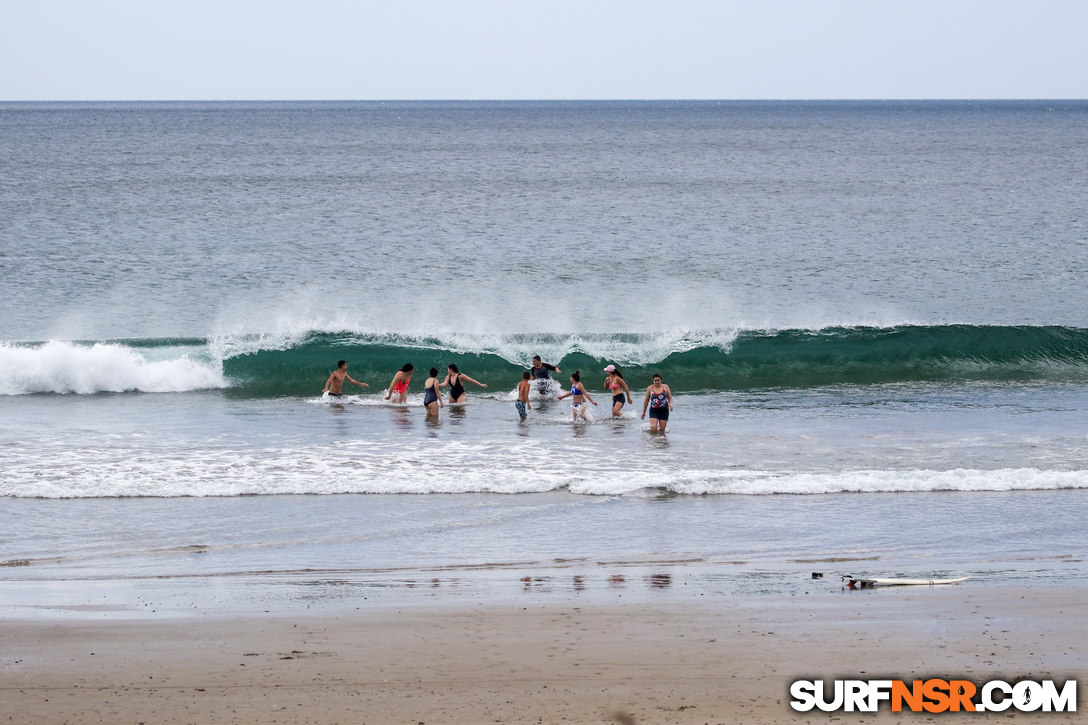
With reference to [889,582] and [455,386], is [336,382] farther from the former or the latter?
[889,582]

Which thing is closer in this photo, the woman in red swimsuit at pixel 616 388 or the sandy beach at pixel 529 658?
the sandy beach at pixel 529 658

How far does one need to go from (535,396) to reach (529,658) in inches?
558

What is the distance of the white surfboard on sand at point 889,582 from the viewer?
8.96 m

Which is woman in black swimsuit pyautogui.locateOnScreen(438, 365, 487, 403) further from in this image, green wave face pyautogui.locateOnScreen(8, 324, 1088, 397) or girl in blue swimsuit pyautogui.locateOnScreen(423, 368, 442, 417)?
green wave face pyautogui.locateOnScreen(8, 324, 1088, 397)

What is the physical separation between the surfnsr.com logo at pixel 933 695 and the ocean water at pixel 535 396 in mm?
2163

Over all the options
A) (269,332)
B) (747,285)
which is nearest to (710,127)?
(747,285)

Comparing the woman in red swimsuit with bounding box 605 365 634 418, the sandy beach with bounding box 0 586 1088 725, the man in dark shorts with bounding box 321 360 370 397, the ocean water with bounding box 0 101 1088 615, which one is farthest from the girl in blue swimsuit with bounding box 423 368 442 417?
the sandy beach with bounding box 0 586 1088 725

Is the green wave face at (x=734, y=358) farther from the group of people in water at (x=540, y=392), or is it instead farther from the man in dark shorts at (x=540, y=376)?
Result: the man in dark shorts at (x=540, y=376)

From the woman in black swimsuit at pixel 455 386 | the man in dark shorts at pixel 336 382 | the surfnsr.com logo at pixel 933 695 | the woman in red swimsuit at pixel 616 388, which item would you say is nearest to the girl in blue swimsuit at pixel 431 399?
the woman in black swimsuit at pixel 455 386

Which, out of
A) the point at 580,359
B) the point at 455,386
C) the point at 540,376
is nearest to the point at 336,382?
the point at 455,386

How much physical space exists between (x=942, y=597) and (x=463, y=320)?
69.6 feet

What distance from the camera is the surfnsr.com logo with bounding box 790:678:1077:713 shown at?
6.38 metres

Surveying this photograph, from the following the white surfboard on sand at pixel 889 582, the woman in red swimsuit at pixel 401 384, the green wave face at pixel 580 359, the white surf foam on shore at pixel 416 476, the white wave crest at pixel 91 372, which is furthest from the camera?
the green wave face at pixel 580 359

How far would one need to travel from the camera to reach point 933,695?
21.5 ft
